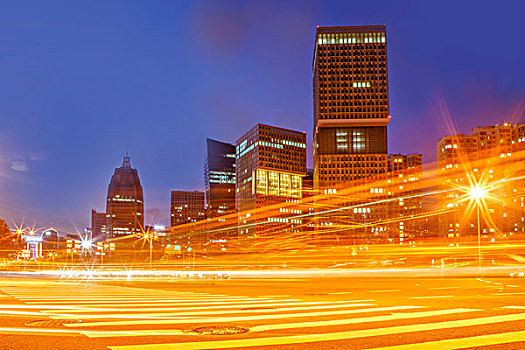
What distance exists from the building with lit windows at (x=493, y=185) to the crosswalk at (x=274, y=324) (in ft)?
274

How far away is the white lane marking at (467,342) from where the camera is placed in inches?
290

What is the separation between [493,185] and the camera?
104312 millimetres

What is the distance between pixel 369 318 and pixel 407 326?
134 cm

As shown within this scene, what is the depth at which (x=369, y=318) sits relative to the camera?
10.6 meters

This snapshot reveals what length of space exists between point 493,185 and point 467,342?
107 m

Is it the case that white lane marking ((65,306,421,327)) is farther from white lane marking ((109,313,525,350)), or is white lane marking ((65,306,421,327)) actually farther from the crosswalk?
white lane marking ((109,313,525,350))

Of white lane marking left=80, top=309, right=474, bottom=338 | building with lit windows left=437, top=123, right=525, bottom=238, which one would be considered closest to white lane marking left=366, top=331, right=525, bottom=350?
white lane marking left=80, top=309, right=474, bottom=338

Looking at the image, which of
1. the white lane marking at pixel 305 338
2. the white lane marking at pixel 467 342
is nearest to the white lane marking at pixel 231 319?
the white lane marking at pixel 305 338

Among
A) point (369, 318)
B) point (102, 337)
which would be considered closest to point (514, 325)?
point (369, 318)

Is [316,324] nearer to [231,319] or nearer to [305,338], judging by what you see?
[305,338]

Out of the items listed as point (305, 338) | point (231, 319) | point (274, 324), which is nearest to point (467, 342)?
point (305, 338)

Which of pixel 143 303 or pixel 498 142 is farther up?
pixel 498 142

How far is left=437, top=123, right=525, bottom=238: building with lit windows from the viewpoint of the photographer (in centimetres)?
12012

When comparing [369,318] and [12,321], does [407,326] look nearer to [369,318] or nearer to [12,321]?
[369,318]
